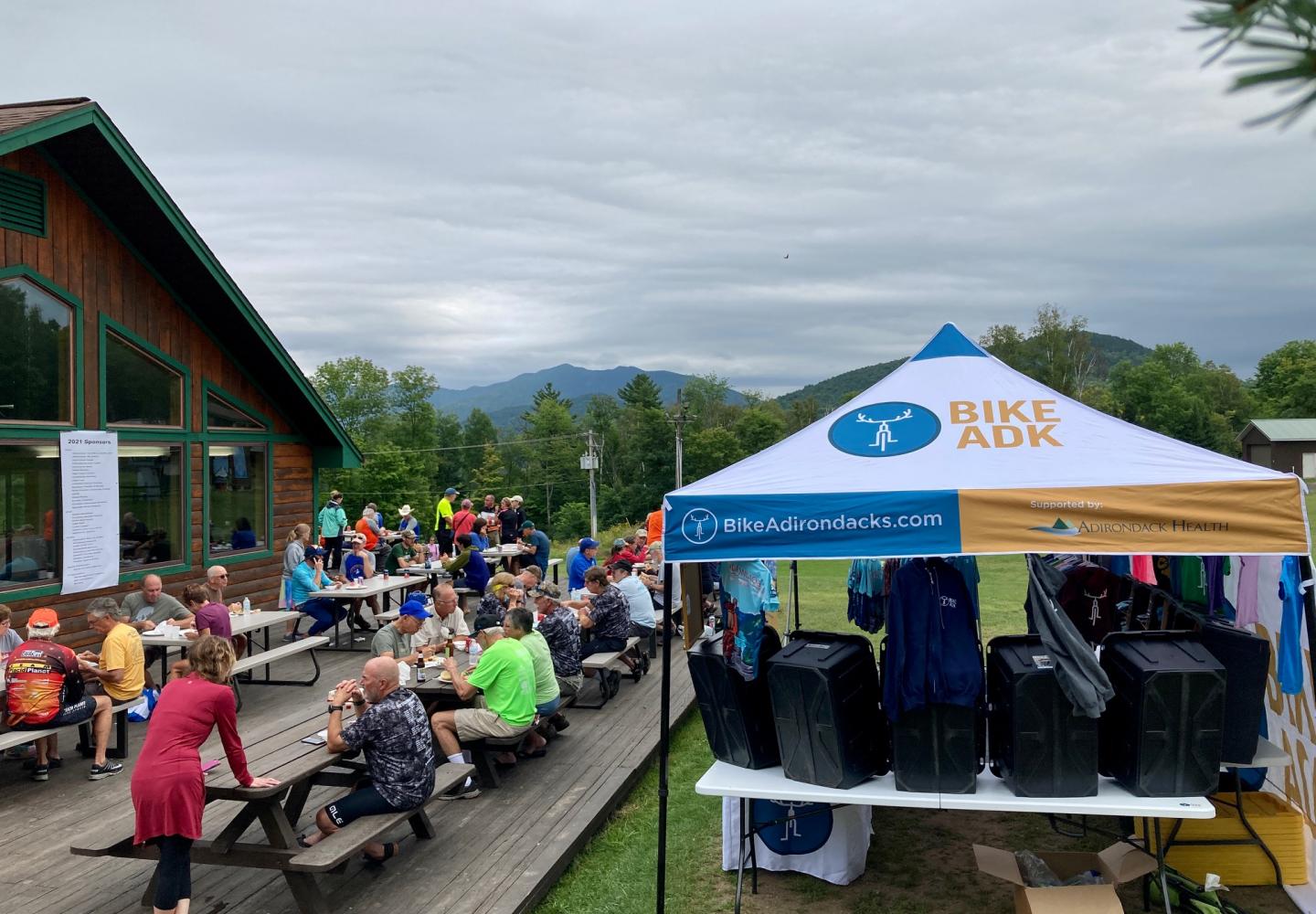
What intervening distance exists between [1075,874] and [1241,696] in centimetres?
123

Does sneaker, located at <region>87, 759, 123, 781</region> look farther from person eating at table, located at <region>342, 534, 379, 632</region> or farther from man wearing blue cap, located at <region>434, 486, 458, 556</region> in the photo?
man wearing blue cap, located at <region>434, 486, 458, 556</region>

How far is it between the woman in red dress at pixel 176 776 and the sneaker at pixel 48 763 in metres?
2.90

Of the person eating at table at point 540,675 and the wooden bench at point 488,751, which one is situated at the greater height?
the person eating at table at point 540,675

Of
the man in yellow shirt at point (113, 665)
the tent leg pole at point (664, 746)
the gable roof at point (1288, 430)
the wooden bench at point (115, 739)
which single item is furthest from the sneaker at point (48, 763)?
the gable roof at point (1288, 430)

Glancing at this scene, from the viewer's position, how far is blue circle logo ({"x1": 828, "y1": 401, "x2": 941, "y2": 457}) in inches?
202

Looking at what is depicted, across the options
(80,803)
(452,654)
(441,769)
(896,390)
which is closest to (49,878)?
(80,803)

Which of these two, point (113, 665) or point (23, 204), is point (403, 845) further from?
point (23, 204)

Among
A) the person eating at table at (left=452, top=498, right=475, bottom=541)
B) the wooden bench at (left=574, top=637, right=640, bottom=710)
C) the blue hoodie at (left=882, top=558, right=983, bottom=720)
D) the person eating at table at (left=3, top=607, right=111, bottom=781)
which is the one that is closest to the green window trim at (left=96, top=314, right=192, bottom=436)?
the person eating at table at (left=3, top=607, right=111, bottom=781)

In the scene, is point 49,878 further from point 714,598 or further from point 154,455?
point 154,455

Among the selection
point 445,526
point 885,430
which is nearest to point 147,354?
point 445,526

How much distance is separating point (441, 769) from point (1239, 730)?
436cm

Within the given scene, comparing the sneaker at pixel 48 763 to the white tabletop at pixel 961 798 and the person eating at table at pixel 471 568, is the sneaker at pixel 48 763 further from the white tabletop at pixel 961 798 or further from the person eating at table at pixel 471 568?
the person eating at table at pixel 471 568

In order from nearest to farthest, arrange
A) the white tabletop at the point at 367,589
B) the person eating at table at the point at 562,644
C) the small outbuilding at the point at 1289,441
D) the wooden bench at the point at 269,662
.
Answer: the person eating at table at the point at 562,644 < the wooden bench at the point at 269,662 < the white tabletop at the point at 367,589 < the small outbuilding at the point at 1289,441

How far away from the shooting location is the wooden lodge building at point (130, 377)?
28.8 feet
